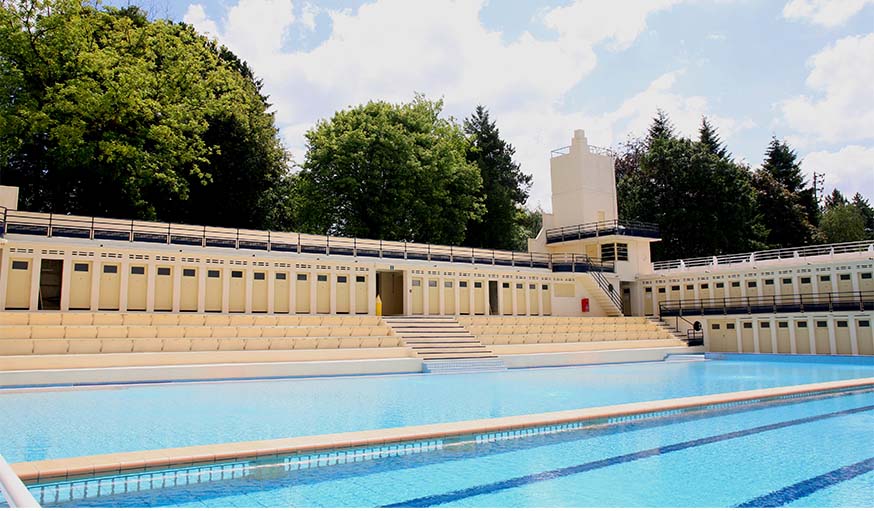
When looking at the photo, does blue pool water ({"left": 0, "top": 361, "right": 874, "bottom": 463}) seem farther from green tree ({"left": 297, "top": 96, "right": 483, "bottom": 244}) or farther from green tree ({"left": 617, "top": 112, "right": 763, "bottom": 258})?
green tree ({"left": 617, "top": 112, "right": 763, "bottom": 258})

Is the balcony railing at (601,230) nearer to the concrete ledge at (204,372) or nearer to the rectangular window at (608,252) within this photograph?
the rectangular window at (608,252)

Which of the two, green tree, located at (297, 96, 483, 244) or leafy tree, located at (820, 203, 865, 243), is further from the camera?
leafy tree, located at (820, 203, 865, 243)

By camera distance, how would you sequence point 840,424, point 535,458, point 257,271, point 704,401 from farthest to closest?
point 257,271 → point 704,401 → point 840,424 → point 535,458

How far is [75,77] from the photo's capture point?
28609 millimetres

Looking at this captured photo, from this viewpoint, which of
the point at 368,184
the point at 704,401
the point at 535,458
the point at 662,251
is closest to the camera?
the point at 535,458

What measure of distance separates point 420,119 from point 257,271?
17.7m

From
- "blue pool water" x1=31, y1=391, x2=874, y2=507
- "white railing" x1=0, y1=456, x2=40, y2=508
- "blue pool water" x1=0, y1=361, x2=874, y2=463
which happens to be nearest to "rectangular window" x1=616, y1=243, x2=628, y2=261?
"blue pool water" x1=0, y1=361, x2=874, y2=463

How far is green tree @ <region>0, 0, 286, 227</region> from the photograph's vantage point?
90.5 feet

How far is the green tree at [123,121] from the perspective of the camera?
27578 millimetres

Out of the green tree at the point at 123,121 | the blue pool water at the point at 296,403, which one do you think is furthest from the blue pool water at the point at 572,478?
the green tree at the point at 123,121

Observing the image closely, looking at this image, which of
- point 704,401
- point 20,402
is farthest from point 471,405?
point 20,402

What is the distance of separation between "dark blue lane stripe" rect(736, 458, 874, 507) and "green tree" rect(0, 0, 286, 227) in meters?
28.5

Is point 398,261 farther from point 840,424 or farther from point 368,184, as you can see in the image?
point 840,424

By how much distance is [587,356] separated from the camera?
26.2 m
